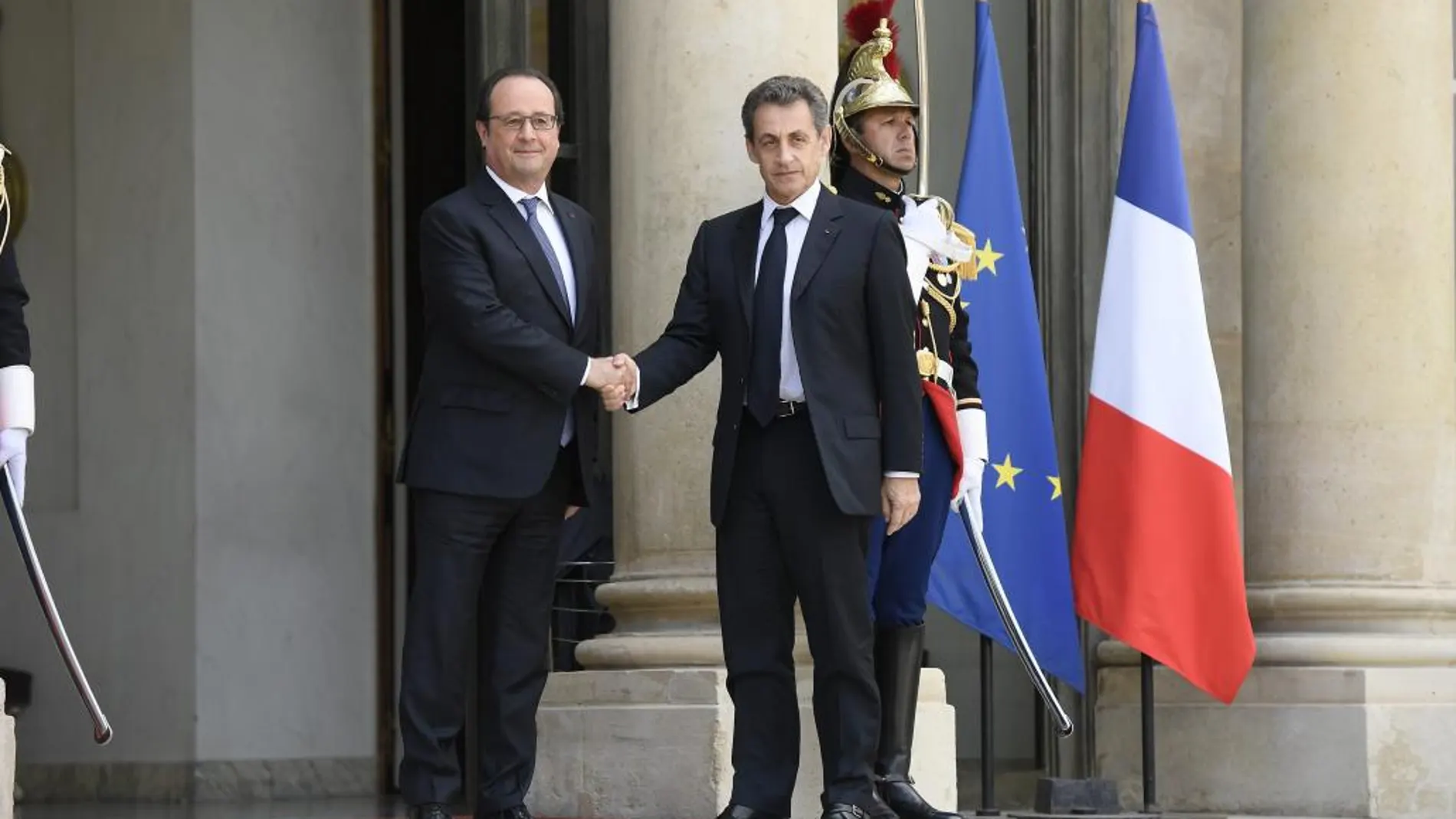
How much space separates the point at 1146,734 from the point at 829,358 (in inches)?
87.5

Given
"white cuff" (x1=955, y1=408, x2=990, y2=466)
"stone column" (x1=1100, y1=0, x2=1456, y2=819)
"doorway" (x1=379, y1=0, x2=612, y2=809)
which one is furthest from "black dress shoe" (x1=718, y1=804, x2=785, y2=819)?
"stone column" (x1=1100, y1=0, x2=1456, y2=819)

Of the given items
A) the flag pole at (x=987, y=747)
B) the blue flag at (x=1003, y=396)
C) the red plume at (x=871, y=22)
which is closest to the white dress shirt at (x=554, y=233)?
the red plume at (x=871, y=22)

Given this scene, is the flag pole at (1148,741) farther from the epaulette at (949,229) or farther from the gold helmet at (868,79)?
the gold helmet at (868,79)

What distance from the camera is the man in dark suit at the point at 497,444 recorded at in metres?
7.54

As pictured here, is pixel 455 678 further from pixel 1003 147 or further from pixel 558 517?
pixel 1003 147

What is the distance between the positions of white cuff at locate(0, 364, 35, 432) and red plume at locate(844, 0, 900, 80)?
2.55 metres

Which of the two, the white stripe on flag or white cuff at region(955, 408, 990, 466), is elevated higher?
the white stripe on flag

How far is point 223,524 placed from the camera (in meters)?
10.9

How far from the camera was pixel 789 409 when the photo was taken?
762 centimetres

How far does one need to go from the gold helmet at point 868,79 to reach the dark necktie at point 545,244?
954 millimetres

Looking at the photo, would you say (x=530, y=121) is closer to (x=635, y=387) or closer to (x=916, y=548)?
(x=635, y=387)

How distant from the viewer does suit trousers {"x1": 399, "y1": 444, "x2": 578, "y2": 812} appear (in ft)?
24.7

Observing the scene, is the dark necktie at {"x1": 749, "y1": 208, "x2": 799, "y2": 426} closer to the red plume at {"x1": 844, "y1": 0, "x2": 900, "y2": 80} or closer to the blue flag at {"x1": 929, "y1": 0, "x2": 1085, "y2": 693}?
the red plume at {"x1": 844, "y1": 0, "x2": 900, "y2": 80}

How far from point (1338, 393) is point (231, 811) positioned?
12.5 ft
